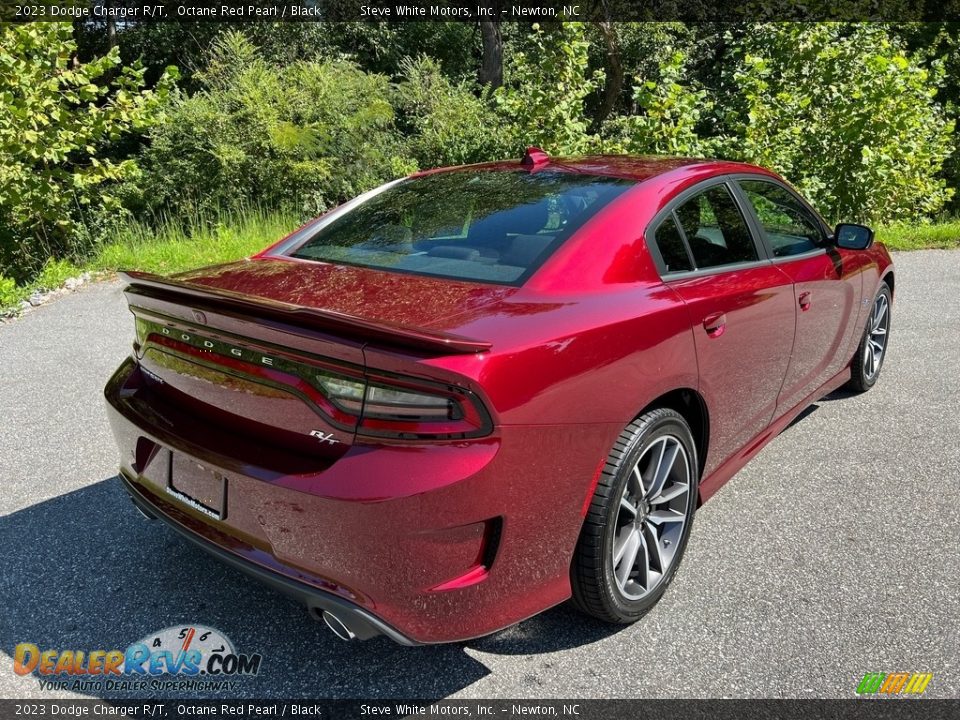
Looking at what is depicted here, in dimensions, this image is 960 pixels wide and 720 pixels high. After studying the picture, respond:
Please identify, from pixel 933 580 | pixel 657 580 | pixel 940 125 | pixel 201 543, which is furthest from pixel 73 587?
pixel 940 125

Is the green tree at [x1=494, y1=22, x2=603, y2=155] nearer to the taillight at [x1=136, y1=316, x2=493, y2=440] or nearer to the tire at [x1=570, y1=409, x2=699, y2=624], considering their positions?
the tire at [x1=570, y1=409, x2=699, y2=624]

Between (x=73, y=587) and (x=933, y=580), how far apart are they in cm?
321

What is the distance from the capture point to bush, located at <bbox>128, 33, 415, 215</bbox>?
13453 millimetres

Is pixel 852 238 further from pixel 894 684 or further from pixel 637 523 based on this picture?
pixel 894 684

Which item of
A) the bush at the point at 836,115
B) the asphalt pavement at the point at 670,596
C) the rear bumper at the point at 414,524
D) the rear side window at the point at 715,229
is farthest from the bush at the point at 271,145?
the rear bumper at the point at 414,524

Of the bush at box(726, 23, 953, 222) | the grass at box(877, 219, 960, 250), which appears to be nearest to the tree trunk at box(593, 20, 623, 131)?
the bush at box(726, 23, 953, 222)

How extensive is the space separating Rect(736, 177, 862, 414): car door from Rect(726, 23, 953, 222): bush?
23.3 ft

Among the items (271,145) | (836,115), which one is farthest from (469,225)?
(271,145)

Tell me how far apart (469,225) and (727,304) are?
3.38 ft

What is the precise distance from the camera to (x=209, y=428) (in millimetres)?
2262

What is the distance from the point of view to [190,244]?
9812 millimetres

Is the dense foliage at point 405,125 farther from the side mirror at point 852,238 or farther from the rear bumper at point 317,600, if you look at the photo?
the rear bumper at point 317,600

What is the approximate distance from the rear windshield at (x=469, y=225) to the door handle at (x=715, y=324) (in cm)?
57

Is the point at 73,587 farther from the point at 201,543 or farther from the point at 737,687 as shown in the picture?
the point at 737,687
